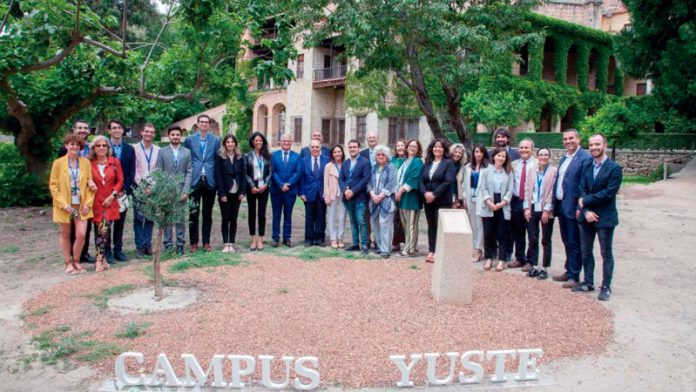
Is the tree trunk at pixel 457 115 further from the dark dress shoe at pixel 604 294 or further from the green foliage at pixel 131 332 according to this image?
the green foliage at pixel 131 332

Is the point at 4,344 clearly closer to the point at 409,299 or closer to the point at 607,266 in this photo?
the point at 409,299

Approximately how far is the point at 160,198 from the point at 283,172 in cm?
332

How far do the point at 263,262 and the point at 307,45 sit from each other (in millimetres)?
6325

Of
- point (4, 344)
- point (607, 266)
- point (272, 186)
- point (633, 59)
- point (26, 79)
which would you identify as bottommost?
point (4, 344)

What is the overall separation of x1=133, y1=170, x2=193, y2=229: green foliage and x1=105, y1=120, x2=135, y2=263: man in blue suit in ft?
7.08

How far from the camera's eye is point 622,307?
6516 mm

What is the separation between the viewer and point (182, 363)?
181 inches

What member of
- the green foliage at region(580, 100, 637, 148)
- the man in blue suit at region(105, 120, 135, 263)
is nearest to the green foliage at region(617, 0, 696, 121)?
the green foliage at region(580, 100, 637, 148)

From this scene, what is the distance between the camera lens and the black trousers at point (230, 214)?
8.91 m

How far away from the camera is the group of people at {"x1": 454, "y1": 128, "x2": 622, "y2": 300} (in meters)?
6.71

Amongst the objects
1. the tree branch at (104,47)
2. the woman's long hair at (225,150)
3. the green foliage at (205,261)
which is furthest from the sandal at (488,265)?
the tree branch at (104,47)

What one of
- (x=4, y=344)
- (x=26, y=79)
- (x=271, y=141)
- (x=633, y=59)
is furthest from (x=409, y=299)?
(x=271, y=141)

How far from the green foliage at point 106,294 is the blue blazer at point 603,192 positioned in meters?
5.94

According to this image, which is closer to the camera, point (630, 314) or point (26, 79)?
point (630, 314)
